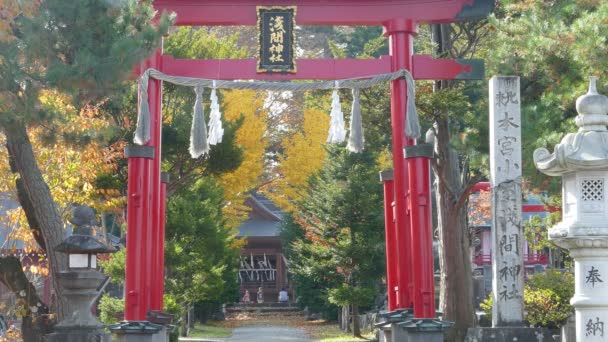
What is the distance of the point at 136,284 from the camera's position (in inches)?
662

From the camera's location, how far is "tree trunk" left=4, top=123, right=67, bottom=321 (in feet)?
49.9

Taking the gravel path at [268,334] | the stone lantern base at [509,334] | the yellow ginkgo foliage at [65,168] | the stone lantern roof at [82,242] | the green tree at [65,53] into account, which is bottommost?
the gravel path at [268,334]

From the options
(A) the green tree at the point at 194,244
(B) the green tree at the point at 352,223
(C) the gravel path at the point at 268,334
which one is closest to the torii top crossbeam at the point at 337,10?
(A) the green tree at the point at 194,244

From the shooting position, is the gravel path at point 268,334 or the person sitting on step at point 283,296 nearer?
the gravel path at point 268,334

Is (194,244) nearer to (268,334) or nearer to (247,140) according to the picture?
(247,140)

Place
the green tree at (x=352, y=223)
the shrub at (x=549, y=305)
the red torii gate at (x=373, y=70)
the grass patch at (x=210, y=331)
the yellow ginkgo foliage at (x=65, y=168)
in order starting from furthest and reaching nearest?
1. the grass patch at (x=210, y=331)
2. the green tree at (x=352, y=223)
3. the yellow ginkgo foliage at (x=65, y=168)
4. the shrub at (x=549, y=305)
5. the red torii gate at (x=373, y=70)

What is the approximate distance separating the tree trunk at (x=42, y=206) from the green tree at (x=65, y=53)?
1.52 m

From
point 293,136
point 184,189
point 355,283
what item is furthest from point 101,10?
point 293,136

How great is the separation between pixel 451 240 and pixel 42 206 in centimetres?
983

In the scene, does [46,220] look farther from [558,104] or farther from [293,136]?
[293,136]

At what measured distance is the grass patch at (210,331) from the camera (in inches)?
1331

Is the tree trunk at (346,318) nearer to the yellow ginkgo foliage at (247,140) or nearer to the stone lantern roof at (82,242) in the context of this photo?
the yellow ginkgo foliage at (247,140)

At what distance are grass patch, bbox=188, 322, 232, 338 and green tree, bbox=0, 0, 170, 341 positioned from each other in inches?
816

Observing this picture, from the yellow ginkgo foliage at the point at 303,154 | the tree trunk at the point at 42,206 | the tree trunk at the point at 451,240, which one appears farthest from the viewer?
the yellow ginkgo foliage at the point at 303,154
